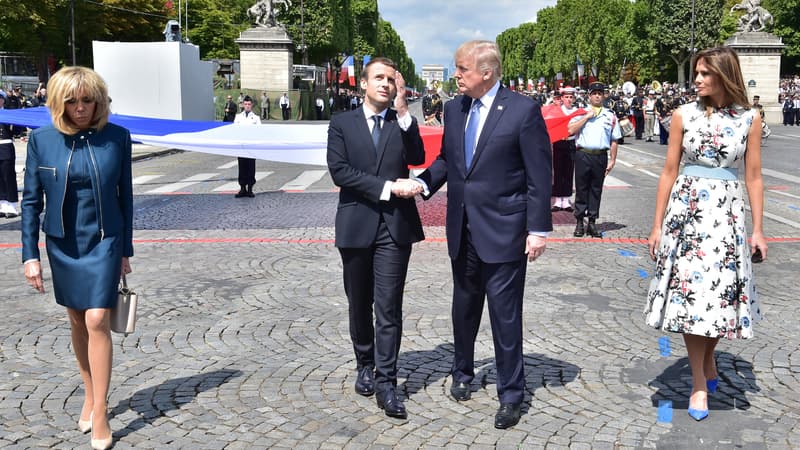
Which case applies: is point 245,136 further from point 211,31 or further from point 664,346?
point 211,31

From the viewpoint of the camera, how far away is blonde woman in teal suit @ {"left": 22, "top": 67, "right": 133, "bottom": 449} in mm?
4062

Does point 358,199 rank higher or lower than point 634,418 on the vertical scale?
higher

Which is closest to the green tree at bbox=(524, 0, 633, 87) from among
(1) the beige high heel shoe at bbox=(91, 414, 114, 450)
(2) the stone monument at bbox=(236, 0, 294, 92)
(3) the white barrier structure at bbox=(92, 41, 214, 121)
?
(2) the stone monument at bbox=(236, 0, 294, 92)

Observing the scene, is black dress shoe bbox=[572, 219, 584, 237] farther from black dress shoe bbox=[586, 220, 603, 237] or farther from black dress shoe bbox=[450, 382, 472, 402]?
black dress shoe bbox=[450, 382, 472, 402]

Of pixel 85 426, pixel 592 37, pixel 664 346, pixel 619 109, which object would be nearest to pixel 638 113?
pixel 619 109

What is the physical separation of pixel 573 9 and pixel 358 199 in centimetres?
10411

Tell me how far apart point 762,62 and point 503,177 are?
45.5m

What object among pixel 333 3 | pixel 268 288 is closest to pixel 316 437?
pixel 268 288

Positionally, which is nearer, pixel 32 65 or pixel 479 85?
pixel 479 85

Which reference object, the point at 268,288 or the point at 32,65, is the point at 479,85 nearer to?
the point at 268,288

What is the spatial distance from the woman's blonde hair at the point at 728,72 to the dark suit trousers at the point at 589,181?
6.02 metres

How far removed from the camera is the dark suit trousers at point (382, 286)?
463cm

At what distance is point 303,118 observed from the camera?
157 ft

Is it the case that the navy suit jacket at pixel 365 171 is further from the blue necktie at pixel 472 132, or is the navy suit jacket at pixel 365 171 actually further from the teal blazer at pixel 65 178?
the teal blazer at pixel 65 178
